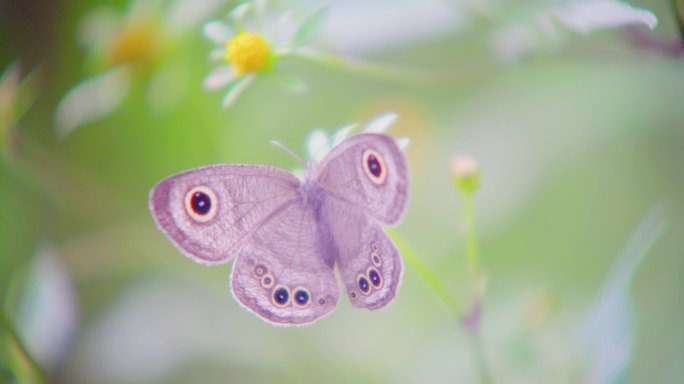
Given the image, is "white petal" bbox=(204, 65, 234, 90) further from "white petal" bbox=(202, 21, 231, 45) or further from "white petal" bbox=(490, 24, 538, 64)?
"white petal" bbox=(490, 24, 538, 64)

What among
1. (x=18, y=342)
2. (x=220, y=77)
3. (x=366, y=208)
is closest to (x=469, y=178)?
(x=366, y=208)

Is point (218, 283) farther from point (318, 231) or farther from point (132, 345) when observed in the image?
point (318, 231)

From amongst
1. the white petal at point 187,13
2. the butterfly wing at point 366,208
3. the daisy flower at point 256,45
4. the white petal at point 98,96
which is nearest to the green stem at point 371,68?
the daisy flower at point 256,45

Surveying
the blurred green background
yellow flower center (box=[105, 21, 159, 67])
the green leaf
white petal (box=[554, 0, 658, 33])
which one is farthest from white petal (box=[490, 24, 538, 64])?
yellow flower center (box=[105, 21, 159, 67])

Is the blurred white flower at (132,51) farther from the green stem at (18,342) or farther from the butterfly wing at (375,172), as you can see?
the butterfly wing at (375,172)

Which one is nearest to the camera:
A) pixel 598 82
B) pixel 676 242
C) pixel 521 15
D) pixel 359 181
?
pixel 359 181

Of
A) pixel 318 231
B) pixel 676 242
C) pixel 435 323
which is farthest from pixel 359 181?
→ pixel 676 242
